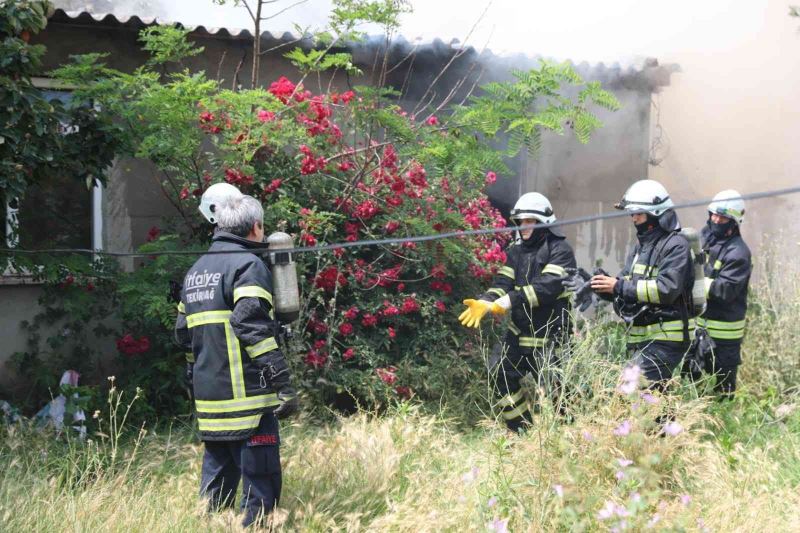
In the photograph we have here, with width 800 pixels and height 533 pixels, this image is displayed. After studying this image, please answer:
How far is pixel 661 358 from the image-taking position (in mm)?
5492

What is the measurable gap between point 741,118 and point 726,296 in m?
6.17

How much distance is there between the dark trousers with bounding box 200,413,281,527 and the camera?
4195 millimetres

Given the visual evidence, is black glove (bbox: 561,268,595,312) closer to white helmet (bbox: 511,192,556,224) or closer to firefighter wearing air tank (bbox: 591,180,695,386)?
firefighter wearing air tank (bbox: 591,180,695,386)

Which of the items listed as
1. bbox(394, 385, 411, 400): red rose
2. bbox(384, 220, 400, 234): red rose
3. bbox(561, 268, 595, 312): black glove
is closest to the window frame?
bbox(384, 220, 400, 234): red rose

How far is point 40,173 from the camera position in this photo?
5578mm

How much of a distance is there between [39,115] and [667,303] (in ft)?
12.7

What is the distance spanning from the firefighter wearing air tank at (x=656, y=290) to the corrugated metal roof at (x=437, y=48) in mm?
1605

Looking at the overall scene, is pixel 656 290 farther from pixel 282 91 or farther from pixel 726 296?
pixel 282 91

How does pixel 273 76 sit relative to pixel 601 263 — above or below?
above

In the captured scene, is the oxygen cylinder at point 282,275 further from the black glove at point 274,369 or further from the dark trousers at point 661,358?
the dark trousers at point 661,358

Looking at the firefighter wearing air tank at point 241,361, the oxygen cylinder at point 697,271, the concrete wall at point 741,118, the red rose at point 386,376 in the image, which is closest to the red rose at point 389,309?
the red rose at point 386,376

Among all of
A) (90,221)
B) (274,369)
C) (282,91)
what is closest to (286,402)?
(274,369)

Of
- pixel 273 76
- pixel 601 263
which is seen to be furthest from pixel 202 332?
pixel 601 263

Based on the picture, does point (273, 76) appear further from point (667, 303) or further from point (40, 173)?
point (667, 303)
